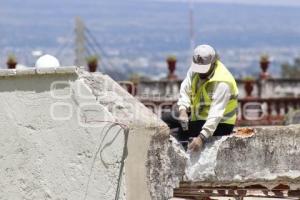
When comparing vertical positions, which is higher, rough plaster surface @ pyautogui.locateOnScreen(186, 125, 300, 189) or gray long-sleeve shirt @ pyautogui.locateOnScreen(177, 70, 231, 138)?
gray long-sleeve shirt @ pyautogui.locateOnScreen(177, 70, 231, 138)

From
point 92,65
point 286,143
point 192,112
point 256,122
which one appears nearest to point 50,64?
point 192,112

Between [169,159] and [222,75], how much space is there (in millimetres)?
1118

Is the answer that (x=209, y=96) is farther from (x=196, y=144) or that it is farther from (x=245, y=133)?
(x=196, y=144)

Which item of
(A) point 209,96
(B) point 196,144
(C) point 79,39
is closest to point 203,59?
(A) point 209,96

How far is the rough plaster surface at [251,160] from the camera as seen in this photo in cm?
1002

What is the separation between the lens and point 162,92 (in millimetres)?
31453

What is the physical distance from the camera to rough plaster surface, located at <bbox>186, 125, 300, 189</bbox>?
32.9 feet

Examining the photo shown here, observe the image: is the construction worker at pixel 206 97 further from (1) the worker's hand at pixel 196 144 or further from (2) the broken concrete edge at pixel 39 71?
(2) the broken concrete edge at pixel 39 71

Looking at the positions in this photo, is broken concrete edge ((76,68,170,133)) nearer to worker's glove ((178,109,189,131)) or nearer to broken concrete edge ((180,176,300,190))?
broken concrete edge ((180,176,300,190))

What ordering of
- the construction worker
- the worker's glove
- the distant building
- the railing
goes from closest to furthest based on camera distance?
the construction worker → the worker's glove → the distant building → the railing

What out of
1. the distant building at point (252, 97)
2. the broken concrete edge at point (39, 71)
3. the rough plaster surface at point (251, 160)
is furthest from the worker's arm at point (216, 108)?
the distant building at point (252, 97)

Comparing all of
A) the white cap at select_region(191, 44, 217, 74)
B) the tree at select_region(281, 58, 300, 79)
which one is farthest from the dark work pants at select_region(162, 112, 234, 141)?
the tree at select_region(281, 58, 300, 79)

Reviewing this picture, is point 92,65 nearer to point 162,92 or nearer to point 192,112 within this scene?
point 162,92

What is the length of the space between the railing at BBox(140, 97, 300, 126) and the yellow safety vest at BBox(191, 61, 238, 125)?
1581 centimetres
